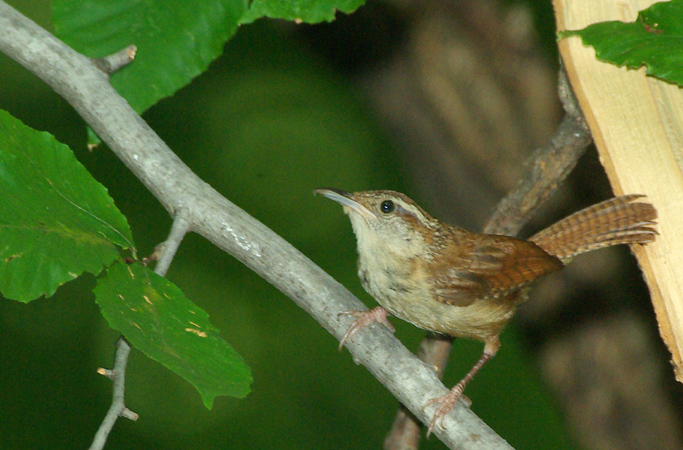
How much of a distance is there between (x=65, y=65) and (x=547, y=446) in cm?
634

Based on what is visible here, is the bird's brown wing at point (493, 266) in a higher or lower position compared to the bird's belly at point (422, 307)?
higher

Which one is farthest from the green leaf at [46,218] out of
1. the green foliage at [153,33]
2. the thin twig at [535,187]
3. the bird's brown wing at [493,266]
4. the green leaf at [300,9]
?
the thin twig at [535,187]

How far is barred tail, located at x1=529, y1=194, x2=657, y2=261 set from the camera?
8.45 ft

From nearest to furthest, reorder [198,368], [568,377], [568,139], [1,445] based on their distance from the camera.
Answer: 1. [198,368]
2. [568,139]
3. [568,377]
4. [1,445]

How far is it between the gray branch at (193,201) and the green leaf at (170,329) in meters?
0.39

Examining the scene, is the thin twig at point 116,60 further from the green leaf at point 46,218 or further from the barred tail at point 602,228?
the barred tail at point 602,228

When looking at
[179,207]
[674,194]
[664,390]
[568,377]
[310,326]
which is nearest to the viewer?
[179,207]

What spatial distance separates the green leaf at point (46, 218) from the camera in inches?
75.3

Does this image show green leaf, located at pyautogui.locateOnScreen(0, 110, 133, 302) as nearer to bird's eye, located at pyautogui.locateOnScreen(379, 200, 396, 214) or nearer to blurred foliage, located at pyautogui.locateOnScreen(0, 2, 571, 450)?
bird's eye, located at pyautogui.locateOnScreen(379, 200, 396, 214)

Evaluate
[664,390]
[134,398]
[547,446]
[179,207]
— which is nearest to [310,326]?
[134,398]

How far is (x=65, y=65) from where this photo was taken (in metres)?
2.47

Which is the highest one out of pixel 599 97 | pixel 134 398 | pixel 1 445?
pixel 599 97

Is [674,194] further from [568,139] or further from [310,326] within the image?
[310,326]

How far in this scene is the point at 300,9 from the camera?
8.57 feet
